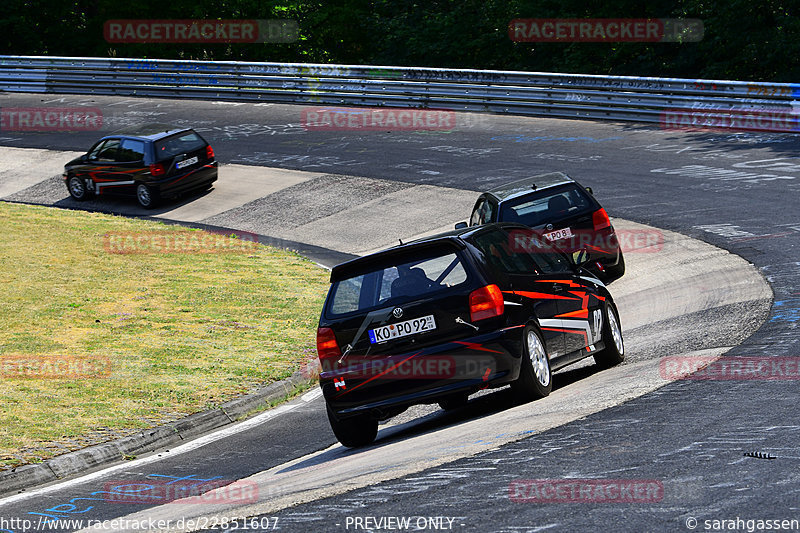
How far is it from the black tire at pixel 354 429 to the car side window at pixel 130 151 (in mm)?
16823

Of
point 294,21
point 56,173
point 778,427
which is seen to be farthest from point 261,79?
point 778,427

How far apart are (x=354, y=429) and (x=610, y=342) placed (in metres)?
2.95

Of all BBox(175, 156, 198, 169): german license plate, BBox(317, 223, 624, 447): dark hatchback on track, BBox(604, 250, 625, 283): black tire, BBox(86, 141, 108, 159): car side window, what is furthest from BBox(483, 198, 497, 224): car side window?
BBox(86, 141, 108, 159): car side window

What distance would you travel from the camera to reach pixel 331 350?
8.68 metres

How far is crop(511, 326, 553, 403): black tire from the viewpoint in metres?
8.59

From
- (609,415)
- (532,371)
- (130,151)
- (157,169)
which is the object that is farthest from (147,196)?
(609,415)

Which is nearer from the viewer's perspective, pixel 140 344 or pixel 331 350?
pixel 331 350

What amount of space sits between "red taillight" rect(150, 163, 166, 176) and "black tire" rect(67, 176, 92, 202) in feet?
8.24

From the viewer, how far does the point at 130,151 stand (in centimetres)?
2472

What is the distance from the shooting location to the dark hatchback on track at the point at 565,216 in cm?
1459

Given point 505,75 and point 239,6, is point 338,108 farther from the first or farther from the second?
point 239,6

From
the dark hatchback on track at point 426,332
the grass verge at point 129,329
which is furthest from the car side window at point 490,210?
the dark hatchback on track at point 426,332

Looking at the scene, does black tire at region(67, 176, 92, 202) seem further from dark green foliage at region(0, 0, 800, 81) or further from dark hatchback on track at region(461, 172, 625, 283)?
dark green foliage at region(0, 0, 800, 81)

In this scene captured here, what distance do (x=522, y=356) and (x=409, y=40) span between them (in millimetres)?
33688
